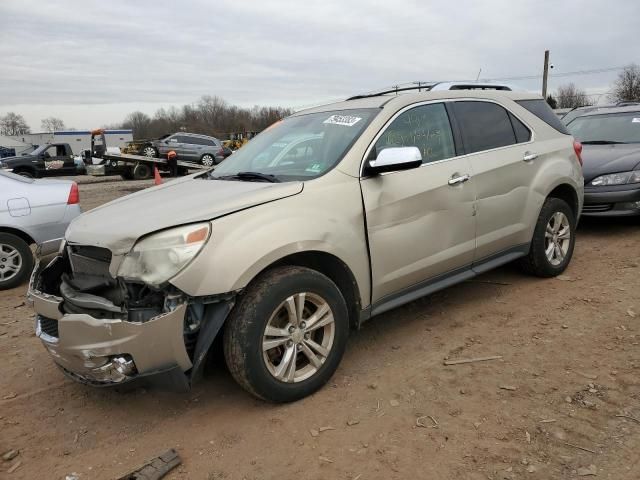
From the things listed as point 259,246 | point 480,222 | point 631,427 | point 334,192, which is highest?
point 334,192

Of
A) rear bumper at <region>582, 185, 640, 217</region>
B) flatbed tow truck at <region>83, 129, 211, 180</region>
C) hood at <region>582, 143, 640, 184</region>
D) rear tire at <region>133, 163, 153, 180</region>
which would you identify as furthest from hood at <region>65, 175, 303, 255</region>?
rear tire at <region>133, 163, 153, 180</region>

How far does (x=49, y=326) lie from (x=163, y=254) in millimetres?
932

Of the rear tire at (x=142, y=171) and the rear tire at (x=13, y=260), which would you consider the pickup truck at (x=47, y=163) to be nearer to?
the rear tire at (x=142, y=171)

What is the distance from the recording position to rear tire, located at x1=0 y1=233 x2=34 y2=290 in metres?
5.59

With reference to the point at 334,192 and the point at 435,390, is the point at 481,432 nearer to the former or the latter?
the point at 435,390

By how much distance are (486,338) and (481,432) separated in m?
1.21

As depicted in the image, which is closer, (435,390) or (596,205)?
(435,390)

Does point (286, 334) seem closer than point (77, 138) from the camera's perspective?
Yes

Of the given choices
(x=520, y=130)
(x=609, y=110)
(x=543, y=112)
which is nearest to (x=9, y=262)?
(x=520, y=130)

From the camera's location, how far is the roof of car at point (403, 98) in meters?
3.67

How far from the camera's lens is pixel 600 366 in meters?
3.21

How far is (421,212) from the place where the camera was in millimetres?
3482

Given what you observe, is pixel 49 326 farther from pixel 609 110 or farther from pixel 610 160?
pixel 609 110

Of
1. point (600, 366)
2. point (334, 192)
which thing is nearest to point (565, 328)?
point (600, 366)
